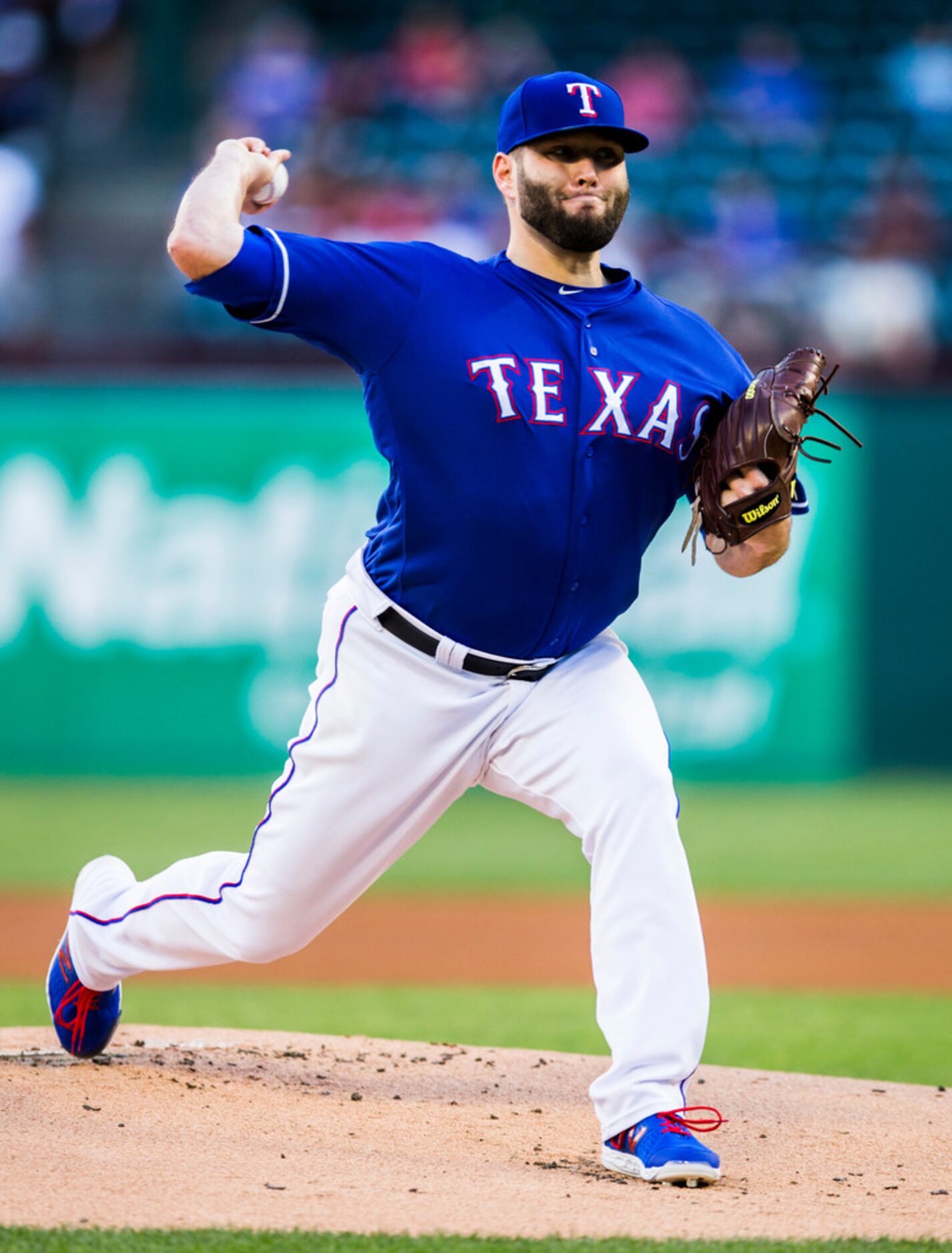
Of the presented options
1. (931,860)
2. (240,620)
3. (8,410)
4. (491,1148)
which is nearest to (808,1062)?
(491,1148)

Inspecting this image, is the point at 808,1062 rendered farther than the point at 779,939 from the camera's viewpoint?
No

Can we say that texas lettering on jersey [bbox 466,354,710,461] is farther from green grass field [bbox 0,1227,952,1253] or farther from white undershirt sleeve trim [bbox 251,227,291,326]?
green grass field [bbox 0,1227,952,1253]

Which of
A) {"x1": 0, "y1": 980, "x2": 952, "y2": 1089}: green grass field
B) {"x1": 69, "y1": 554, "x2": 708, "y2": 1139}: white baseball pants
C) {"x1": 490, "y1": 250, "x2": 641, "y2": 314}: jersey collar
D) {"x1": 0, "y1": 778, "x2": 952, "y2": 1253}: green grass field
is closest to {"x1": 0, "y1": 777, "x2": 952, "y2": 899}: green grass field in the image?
{"x1": 0, "y1": 778, "x2": 952, "y2": 1253}: green grass field

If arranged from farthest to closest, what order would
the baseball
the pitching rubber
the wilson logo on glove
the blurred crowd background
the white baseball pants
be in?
the blurred crowd background, the wilson logo on glove, the baseball, the white baseball pants, the pitching rubber

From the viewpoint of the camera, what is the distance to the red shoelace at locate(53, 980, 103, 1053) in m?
3.93

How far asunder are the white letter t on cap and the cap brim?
0.02 meters

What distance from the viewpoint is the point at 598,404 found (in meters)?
3.45

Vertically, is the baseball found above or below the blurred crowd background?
below

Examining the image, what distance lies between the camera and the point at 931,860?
8.88 meters

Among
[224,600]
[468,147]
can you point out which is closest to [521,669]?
[224,600]

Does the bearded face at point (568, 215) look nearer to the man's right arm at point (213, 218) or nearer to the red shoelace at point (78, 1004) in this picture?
the man's right arm at point (213, 218)

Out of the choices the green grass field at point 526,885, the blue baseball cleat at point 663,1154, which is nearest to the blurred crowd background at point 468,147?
the green grass field at point 526,885

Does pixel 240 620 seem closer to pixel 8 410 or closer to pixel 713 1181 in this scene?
pixel 8 410

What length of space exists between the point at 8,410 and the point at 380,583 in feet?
25.9
